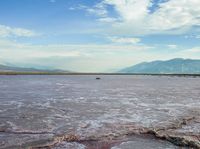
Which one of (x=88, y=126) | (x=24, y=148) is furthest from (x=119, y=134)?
(x=24, y=148)

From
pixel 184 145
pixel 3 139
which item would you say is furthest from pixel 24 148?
pixel 184 145

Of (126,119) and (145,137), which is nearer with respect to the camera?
(145,137)

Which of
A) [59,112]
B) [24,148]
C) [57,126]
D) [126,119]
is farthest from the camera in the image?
[59,112]

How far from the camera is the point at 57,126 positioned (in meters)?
22.3

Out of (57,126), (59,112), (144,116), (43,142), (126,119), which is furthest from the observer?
(59,112)

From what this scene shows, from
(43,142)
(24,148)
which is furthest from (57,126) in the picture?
(24,148)

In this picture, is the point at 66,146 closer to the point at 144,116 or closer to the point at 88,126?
the point at 88,126

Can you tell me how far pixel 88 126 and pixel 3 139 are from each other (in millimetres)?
7276

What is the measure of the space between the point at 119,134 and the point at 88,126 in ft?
12.5

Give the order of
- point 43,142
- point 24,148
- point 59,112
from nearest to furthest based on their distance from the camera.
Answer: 1. point 24,148
2. point 43,142
3. point 59,112

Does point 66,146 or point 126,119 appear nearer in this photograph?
point 66,146

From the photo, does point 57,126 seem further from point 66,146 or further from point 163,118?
point 163,118

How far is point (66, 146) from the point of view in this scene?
53.7ft

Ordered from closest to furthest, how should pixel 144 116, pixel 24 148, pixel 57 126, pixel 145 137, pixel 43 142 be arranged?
1. pixel 24 148
2. pixel 43 142
3. pixel 145 137
4. pixel 57 126
5. pixel 144 116
